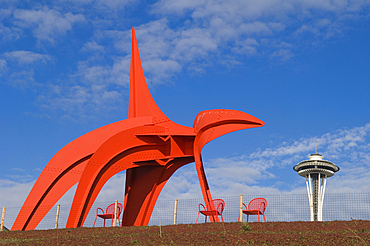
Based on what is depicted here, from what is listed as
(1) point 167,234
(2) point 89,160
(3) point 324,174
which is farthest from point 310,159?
(1) point 167,234

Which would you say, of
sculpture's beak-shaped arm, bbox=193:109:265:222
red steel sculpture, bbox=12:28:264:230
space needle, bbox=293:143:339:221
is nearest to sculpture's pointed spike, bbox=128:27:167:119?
red steel sculpture, bbox=12:28:264:230

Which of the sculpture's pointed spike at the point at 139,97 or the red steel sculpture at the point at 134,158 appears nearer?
the red steel sculpture at the point at 134,158

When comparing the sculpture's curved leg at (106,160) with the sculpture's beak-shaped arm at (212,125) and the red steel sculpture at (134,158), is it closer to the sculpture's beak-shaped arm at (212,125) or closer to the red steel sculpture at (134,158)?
the red steel sculpture at (134,158)

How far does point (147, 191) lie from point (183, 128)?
11.1 ft

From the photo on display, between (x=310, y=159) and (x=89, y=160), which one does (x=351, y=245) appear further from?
(x=310, y=159)

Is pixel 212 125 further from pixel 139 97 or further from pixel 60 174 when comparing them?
pixel 60 174

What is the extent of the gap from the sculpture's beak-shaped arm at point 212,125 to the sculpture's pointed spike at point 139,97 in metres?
2.61

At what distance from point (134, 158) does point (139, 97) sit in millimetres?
3203

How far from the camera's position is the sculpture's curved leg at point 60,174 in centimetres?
1573

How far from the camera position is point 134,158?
17.9 metres

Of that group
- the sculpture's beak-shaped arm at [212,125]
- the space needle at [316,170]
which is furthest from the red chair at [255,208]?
the space needle at [316,170]

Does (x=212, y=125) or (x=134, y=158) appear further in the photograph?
(x=134, y=158)

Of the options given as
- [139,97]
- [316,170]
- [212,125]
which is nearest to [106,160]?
[139,97]

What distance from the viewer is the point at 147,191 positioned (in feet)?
61.4
